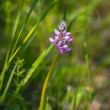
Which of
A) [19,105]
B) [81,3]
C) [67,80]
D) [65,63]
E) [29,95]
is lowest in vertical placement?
[19,105]

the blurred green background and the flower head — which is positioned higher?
the blurred green background

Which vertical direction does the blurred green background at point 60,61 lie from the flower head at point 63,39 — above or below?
above

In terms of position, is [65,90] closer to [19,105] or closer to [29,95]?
[29,95]

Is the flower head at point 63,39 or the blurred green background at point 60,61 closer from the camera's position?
the flower head at point 63,39

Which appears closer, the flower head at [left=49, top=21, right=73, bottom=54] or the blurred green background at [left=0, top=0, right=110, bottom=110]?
the flower head at [left=49, top=21, right=73, bottom=54]

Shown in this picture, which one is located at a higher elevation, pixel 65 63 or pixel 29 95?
pixel 65 63

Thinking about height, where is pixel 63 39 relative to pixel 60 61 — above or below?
below

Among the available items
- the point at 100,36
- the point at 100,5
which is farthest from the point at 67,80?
the point at 100,5

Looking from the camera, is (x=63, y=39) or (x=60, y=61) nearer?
(x=63, y=39)
